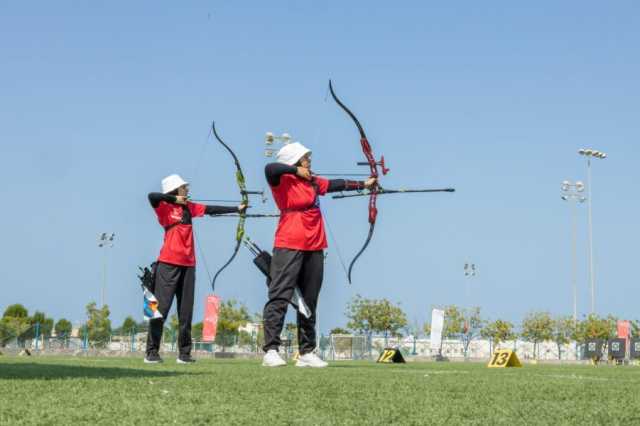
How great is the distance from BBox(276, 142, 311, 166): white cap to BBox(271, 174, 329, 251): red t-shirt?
0.80 ft

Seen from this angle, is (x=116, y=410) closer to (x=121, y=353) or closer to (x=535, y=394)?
(x=535, y=394)

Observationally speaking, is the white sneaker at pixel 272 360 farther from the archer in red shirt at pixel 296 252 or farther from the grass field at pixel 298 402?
the grass field at pixel 298 402

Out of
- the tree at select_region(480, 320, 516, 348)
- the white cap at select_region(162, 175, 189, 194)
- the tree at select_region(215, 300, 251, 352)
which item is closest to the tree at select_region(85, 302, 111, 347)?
the tree at select_region(215, 300, 251, 352)

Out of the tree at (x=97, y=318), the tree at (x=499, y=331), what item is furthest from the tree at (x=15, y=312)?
the tree at (x=499, y=331)

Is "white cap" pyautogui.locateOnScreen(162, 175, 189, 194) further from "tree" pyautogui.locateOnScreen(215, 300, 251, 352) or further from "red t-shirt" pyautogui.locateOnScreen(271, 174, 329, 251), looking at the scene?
"tree" pyautogui.locateOnScreen(215, 300, 251, 352)

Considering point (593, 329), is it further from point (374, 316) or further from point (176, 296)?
point (176, 296)

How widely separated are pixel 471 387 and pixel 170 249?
5.53 m

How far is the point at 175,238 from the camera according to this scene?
1009 centimetres

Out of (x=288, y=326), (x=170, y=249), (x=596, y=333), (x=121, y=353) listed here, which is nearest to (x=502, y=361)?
(x=170, y=249)

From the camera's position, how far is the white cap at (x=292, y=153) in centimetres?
847

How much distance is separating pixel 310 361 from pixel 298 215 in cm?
131

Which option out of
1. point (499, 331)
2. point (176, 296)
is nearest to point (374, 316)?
point (499, 331)

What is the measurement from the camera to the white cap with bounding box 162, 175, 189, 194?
407 inches

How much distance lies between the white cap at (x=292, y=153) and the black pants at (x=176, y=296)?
7.13 feet
